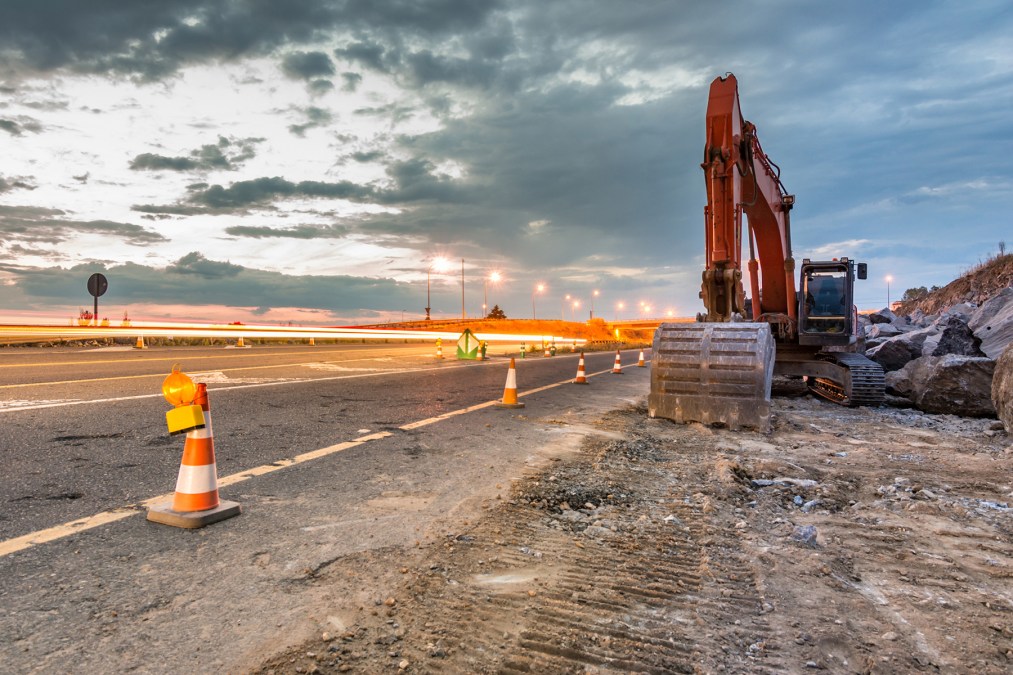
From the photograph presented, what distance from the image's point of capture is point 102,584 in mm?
2852

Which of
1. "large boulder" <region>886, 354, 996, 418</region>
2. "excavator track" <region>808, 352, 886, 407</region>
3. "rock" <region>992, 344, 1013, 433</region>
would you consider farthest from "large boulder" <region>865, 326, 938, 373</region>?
"rock" <region>992, 344, 1013, 433</region>

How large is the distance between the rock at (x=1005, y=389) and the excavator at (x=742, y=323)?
92.9 inches

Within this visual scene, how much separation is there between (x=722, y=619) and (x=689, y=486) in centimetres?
253

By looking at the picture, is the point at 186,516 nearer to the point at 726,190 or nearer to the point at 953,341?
the point at 726,190

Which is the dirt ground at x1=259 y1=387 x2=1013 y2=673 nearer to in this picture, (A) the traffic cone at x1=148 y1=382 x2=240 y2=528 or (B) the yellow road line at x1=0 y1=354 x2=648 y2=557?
(A) the traffic cone at x1=148 y1=382 x2=240 y2=528

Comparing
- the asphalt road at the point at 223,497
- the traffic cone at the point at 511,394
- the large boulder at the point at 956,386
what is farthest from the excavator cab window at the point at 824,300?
the traffic cone at the point at 511,394

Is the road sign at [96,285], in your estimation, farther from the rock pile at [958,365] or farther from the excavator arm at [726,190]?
the rock pile at [958,365]

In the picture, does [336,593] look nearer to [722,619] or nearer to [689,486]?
[722,619]

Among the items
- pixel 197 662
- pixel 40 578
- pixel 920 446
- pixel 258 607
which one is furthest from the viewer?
pixel 920 446

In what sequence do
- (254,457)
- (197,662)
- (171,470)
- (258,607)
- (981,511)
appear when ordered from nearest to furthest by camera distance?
(197,662) < (258,607) < (981,511) < (171,470) < (254,457)

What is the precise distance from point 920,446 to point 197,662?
8206mm

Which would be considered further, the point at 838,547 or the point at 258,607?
the point at 838,547

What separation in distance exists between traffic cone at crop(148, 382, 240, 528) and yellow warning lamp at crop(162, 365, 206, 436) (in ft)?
0.12

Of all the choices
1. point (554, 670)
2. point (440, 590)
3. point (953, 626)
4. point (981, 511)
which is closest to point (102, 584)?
point (440, 590)
